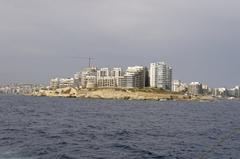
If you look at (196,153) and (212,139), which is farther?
(212,139)

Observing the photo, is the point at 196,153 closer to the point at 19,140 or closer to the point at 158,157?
the point at 158,157

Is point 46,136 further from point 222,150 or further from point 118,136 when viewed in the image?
point 222,150

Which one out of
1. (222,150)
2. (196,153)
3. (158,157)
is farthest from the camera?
(222,150)

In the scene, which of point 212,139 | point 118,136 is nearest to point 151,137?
point 118,136

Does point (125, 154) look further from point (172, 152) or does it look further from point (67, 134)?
point (67, 134)

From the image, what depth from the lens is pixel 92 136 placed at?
161 feet

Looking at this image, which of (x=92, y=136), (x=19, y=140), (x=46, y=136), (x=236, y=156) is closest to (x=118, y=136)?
(x=92, y=136)

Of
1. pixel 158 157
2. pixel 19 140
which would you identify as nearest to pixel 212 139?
pixel 158 157

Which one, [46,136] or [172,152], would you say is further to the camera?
[46,136]

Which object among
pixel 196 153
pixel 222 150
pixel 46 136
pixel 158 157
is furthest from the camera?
pixel 46 136

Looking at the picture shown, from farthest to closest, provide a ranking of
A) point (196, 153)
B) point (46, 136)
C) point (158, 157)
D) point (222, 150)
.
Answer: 1. point (46, 136)
2. point (222, 150)
3. point (196, 153)
4. point (158, 157)

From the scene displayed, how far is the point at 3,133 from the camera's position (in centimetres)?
4906

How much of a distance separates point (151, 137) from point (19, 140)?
14751 mm

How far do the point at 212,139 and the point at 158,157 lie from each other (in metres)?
15.5
